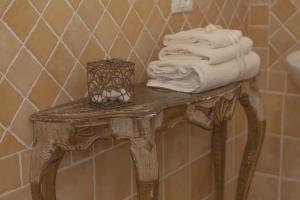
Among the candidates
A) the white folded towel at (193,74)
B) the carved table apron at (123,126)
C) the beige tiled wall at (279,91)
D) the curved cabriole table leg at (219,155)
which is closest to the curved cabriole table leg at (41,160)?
the carved table apron at (123,126)

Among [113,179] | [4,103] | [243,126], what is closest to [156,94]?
[113,179]

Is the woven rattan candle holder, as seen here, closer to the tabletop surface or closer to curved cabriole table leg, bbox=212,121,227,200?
the tabletop surface

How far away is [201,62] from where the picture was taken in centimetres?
140

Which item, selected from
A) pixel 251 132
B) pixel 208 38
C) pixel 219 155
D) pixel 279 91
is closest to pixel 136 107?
pixel 208 38

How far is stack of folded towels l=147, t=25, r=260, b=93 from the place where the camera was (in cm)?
139

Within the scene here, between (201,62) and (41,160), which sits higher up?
(201,62)

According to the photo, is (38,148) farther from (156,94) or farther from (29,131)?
(156,94)

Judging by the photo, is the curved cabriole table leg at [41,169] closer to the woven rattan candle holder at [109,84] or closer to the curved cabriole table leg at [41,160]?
the curved cabriole table leg at [41,160]

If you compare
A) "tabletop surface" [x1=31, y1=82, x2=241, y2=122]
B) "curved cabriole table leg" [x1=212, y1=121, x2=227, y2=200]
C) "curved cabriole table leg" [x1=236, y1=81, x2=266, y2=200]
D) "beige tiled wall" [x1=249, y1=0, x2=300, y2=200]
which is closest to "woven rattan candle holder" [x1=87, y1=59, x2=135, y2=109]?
"tabletop surface" [x1=31, y1=82, x2=241, y2=122]

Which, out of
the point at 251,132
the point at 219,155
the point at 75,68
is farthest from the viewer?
the point at 219,155

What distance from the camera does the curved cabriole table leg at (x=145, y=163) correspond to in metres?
1.14

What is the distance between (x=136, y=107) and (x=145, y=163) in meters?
0.14

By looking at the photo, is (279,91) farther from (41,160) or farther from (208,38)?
(41,160)

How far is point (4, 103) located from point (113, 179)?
1.63 ft
